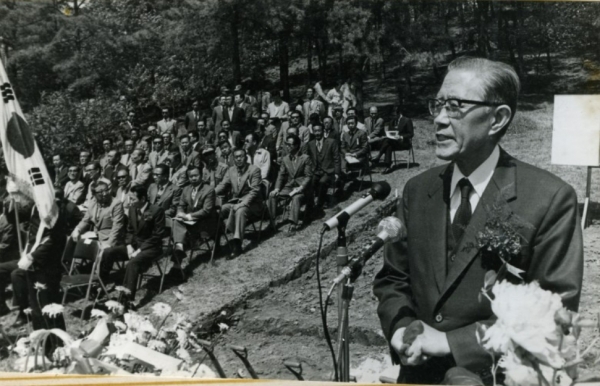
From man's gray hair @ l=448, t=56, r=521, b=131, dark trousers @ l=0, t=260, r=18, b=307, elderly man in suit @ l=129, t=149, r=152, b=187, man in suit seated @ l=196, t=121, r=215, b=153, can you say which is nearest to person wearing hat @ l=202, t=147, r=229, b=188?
man in suit seated @ l=196, t=121, r=215, b=153

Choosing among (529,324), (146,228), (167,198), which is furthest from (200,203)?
(529,324)

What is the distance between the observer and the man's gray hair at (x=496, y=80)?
2.38 metres

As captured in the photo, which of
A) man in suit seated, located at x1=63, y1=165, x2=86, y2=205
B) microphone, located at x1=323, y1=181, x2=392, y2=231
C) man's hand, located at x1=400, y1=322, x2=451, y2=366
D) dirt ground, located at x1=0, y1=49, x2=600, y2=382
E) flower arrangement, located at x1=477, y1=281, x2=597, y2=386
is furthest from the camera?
man in suit seated, located at x1=63, y1=165, x2=86, y2=205

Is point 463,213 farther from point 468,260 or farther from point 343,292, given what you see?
point 343,292

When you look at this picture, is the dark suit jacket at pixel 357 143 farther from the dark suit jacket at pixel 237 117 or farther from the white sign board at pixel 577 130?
the white sign board at pixel 577 130

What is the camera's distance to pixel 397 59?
3150mm

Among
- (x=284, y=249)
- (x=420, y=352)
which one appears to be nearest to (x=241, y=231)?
(x=284, y=249)

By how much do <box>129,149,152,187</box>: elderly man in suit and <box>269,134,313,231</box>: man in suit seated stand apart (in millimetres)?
732

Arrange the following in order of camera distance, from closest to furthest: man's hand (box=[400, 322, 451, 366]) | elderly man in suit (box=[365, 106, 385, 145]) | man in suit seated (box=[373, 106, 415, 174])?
man's hand (box=[400, 322, 451, 366]) → man in suit seated (box=[373, 106, 415, 174]) → elderly man in suit (box=[365, 106, 385, 145])

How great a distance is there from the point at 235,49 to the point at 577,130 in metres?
1.78

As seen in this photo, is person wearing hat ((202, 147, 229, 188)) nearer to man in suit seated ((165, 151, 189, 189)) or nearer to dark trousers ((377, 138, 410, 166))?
man in suit seated ((165, 151, 189, 189))

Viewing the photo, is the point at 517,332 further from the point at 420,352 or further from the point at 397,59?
the point at 397,59

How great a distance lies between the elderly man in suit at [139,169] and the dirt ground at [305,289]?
1.81ft

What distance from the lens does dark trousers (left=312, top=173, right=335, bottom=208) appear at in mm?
3259
